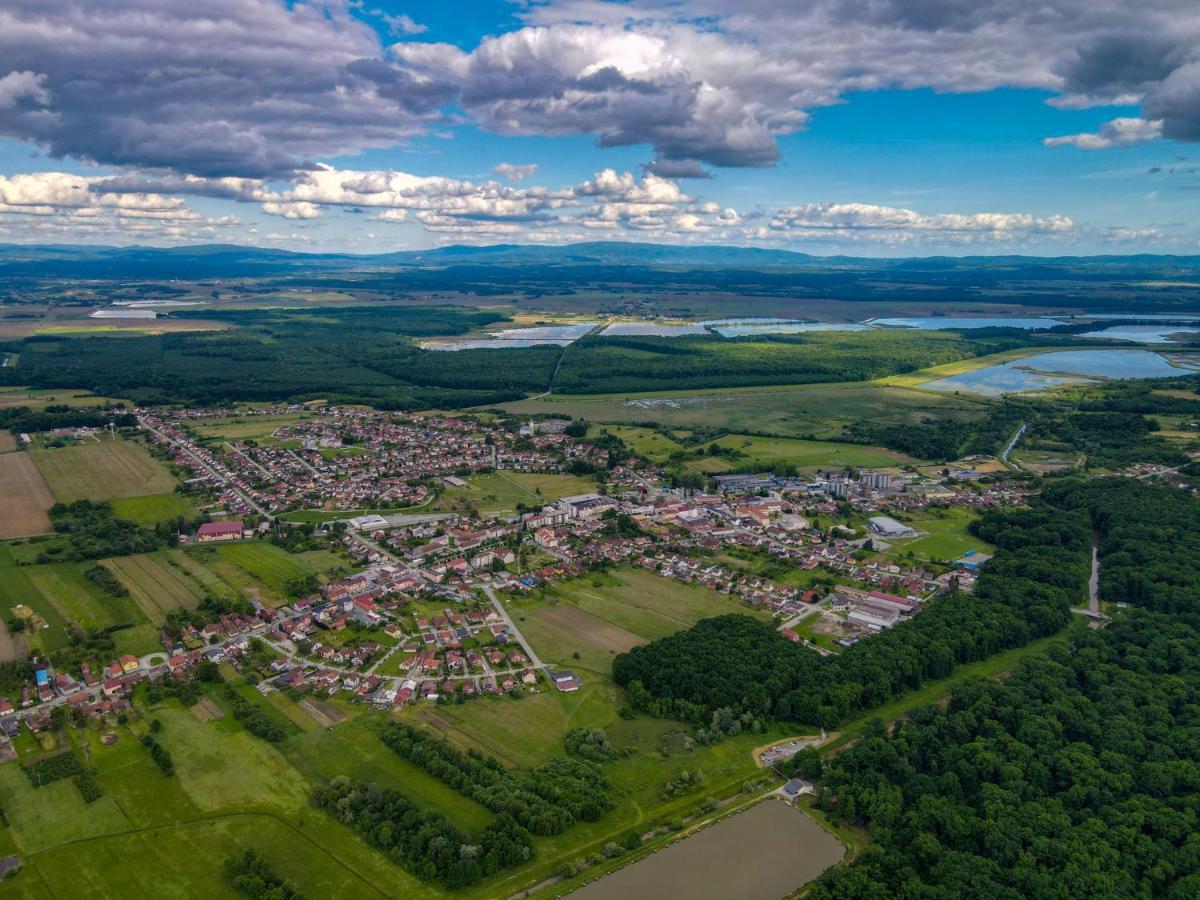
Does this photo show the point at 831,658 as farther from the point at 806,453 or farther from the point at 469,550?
the point at 806,453

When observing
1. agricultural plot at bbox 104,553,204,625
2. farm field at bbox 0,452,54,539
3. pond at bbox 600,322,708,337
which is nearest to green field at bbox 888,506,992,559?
agricultural plot at bbox 104,553,204,625

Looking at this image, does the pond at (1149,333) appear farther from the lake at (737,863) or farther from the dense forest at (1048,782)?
the lake at (737,863)

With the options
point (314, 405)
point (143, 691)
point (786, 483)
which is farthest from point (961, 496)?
point (314, 405)

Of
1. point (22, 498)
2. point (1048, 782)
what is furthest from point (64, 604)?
point (1048, 782)

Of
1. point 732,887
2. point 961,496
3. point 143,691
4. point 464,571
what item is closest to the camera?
point 732,887

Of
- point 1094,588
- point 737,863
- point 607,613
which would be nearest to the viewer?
point 737,863

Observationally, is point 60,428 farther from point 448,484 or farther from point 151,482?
point 448,484

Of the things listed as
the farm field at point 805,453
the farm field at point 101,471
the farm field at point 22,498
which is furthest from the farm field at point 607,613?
the farm field at point 101,471
